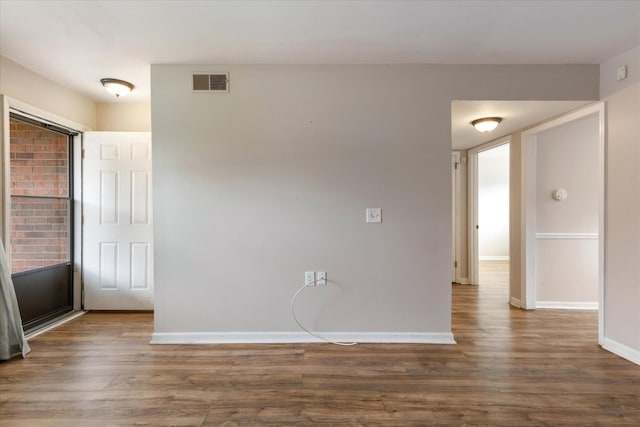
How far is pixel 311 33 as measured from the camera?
223 centimetres

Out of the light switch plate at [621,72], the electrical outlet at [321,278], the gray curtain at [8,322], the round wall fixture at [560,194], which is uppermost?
the light switch plate at [621,72]

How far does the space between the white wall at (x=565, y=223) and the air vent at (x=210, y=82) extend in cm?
361

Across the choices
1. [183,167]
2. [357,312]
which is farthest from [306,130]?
[357,312]

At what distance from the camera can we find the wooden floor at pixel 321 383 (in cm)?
176

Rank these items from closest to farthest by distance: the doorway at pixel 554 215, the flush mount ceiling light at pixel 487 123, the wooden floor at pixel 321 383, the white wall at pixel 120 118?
the wooden floor at pixel 321 383 → the flush mount ceiling light at pixel 487 123 → the doorway at pixel 554 215 → the white wall at pixel 120 118

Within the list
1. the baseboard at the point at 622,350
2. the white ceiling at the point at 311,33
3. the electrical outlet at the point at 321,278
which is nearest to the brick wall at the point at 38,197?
the white ceiling at the point at 311,33

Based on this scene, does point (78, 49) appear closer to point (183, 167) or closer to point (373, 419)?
point (183, 167)

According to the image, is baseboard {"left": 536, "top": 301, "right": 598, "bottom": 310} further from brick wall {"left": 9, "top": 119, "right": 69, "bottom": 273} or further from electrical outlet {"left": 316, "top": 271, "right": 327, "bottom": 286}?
brick wall {"left": 9, "top": 119, "right": 69, "bottom": 273}

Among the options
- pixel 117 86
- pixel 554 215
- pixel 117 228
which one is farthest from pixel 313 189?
pixel 554 215

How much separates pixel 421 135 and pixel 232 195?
176 cm

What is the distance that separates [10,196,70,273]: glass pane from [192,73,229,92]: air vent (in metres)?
2.09

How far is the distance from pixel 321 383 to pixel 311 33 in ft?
8.12

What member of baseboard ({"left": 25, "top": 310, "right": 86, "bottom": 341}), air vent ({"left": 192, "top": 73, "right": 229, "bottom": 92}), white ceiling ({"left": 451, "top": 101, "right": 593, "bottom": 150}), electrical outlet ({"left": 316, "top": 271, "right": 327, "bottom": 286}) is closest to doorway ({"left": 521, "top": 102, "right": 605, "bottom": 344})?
white ceiling ({"left": 451, "top": 101, "right": 593, "bottom": 150})

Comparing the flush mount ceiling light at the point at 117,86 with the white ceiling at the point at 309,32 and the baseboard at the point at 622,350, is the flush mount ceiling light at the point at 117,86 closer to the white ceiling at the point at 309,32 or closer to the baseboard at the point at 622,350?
the white ceiling at the point at 309,32
